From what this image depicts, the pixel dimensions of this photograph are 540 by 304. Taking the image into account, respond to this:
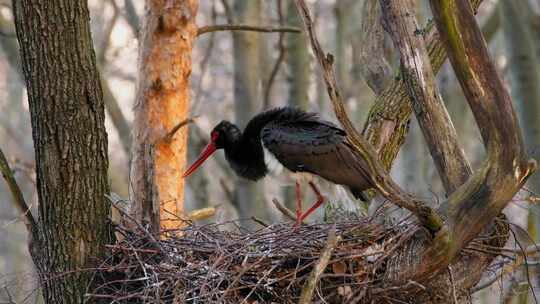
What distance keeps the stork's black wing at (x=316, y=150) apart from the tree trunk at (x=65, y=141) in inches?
61.5

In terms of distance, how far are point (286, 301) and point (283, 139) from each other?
1.57 meters

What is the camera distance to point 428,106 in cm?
456

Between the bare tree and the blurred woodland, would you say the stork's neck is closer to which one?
the blurred woodland

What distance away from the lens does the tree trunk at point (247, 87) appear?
11617 millimetres

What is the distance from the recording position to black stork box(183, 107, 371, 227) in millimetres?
5797

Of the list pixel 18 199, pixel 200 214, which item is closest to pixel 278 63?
pixel 200 214

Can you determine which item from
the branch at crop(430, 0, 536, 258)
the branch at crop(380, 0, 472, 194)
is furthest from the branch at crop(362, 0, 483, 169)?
the branch at crop(430, 0, 536, 258)

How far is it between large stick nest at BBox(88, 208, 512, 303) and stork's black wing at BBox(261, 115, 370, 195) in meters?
0.67

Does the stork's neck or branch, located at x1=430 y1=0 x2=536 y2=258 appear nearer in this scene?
branch, located at x1=430 y1=0 x2=536 y2=258

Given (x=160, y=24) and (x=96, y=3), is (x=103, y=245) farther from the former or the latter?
(x=96, y=3)

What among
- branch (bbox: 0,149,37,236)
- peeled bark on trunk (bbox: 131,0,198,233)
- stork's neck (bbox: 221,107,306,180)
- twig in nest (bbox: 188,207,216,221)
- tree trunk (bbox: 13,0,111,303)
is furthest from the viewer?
stork's neck (bbox: 221,107,306,180)

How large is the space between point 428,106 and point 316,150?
146 centimetres

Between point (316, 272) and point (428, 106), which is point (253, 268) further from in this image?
point (428, 106)

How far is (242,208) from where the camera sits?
1183cm
